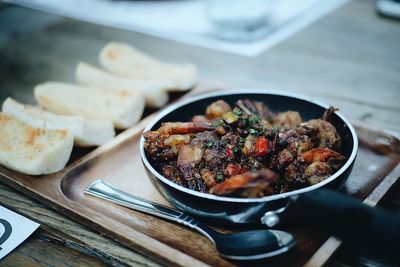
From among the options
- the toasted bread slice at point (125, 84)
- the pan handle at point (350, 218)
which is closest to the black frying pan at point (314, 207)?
the pan handle at point (350, 218)

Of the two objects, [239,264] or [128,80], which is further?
[128,80]

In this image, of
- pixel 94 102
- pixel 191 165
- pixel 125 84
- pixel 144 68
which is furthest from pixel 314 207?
pixel 144 68

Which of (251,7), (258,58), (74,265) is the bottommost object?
(74,265)

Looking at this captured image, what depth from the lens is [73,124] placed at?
215 centimetres

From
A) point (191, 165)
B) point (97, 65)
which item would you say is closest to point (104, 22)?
point (97, 65)

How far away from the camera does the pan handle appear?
Result: 122 cm

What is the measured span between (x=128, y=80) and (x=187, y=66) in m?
0.35

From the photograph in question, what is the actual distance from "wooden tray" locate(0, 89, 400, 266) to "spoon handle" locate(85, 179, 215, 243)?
1.1 inches

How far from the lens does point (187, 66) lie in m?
2.74

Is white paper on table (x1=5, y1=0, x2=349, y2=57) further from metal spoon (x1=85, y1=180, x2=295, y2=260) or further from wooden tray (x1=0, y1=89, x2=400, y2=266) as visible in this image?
metal spoon (x1=85, y1=180, x2=295, y2=260)

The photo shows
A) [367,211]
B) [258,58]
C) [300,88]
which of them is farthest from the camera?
[258,58]

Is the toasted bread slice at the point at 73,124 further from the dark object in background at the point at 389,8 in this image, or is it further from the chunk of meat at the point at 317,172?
the dark object in background at the point at 389,8

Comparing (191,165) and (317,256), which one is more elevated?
(191,165)

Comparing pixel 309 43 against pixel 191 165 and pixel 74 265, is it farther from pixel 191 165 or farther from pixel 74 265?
pixel 74 265
